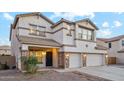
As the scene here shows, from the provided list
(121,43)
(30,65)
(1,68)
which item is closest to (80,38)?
(30,65)

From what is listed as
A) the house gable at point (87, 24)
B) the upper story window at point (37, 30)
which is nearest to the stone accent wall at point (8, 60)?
the upper story window at point (37, 30)

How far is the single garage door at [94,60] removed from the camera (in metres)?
19.7

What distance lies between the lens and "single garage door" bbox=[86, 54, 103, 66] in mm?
19697

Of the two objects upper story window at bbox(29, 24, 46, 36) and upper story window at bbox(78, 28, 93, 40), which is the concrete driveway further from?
upper story window at bbox(29, 24, 46, 36)

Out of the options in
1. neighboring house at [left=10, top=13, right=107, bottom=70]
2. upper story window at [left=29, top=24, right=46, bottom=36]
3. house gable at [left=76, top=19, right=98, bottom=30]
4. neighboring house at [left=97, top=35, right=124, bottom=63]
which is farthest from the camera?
neighboring house at [left=97, top=35, right=124, bottom=63]

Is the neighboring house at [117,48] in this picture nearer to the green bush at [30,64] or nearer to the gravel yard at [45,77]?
the gravel yard at [45,77]

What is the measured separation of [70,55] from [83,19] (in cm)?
541

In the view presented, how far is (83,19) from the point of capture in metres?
19.2

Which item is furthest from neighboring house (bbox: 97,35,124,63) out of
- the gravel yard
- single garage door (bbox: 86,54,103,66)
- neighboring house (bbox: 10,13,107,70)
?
the gravel yard

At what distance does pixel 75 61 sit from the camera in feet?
59.9

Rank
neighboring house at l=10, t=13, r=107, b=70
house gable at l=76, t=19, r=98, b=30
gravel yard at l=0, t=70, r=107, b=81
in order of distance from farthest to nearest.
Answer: house gable at l=76, t=19, r=98, b=30 → neighboring house at l=10, t=13, r=107, b=70 → gravel yard at l=0, t=70, r=107, b=81

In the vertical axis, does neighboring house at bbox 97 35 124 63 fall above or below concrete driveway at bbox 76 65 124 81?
above

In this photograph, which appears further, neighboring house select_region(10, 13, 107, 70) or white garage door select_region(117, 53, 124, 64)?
white garage door select_region(117, 53, 124, 64)

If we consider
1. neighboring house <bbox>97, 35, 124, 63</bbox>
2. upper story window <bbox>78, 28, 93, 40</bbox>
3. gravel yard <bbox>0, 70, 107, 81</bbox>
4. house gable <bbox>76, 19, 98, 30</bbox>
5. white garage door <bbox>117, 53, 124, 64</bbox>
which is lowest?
gravel yard <bbox>0, 70, 107, 81</bbox>
